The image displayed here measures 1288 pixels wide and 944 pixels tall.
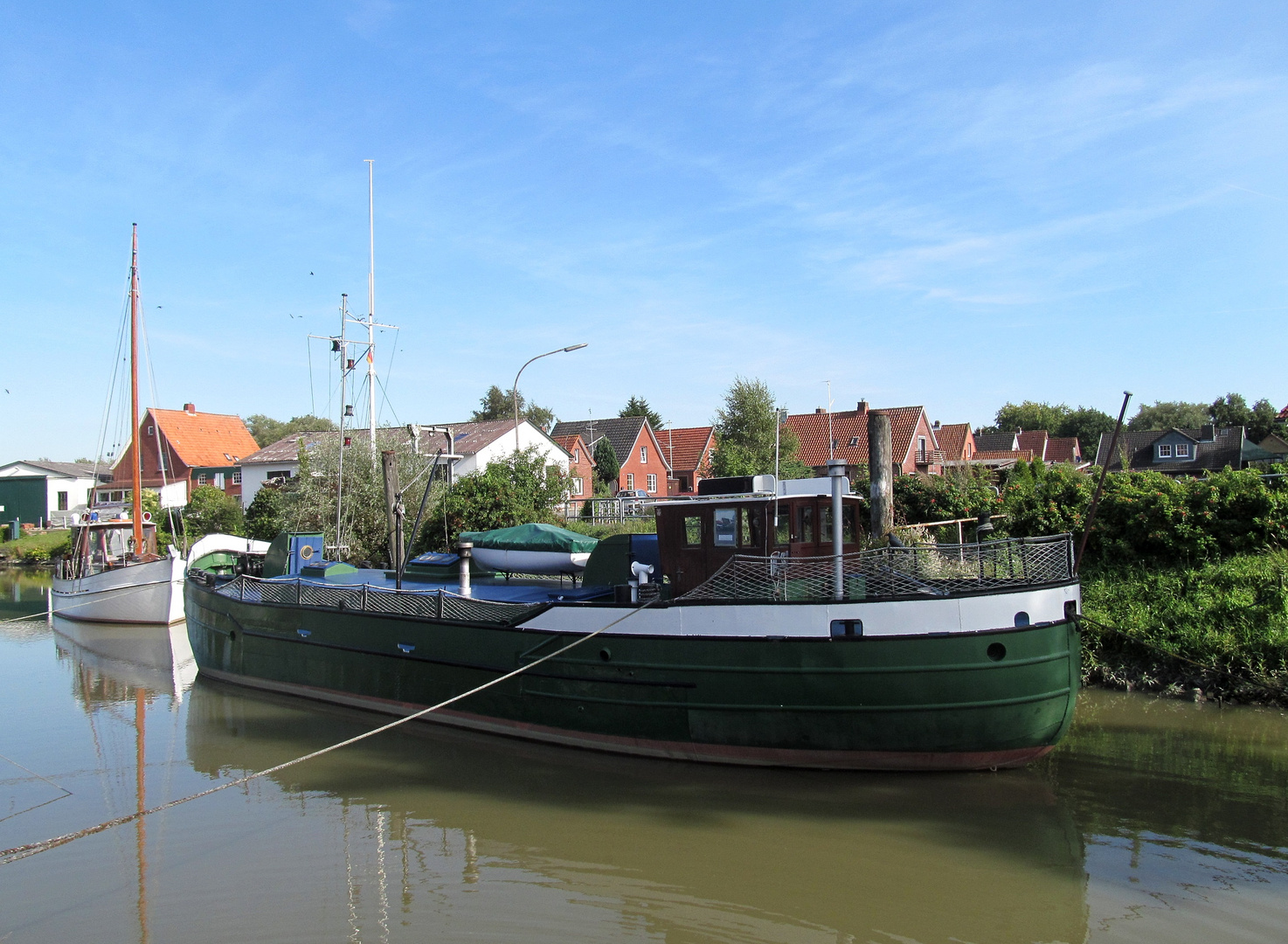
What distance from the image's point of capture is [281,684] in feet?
43.1

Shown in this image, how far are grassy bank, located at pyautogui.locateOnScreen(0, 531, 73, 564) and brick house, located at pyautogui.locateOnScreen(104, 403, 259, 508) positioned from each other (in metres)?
3.77

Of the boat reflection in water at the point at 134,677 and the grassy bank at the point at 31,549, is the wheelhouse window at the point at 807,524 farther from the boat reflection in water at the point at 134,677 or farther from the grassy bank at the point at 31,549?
the grassy bank at the point at 31,549

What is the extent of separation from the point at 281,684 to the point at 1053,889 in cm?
1095

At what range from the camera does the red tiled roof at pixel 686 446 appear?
4931cm

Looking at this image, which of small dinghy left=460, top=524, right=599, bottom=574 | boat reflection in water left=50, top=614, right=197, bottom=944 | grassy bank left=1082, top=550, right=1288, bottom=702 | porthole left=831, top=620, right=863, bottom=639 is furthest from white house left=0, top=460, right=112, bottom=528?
grassy bank left=1082, top=550, right=1288, bottom=702

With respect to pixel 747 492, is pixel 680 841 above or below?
below

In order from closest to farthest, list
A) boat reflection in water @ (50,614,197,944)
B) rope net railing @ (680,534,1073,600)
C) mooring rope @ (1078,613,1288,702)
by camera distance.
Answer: rope net railing @ (680,534,1073,600)
boat reflection in water @ (50,614,197,944)
mooring rope @ (1078,613,1288,702)

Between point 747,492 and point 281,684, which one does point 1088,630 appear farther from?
point 281,684

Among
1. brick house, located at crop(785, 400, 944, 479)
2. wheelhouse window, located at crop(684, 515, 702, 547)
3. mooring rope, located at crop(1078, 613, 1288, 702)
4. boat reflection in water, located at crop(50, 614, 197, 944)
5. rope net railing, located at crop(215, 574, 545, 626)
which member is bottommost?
boat reflection in water, located at crop(50, 614, 197, 944)

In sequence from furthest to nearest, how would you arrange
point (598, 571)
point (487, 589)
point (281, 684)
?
point (281, 684)
point (487, 589)
point (598, 571)

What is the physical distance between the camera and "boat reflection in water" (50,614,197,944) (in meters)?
8.52

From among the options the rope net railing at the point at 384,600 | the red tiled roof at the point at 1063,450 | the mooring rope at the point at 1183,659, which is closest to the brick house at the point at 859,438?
the red tiled roof at the point at 1063,450

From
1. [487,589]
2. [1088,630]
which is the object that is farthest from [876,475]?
[487,589]

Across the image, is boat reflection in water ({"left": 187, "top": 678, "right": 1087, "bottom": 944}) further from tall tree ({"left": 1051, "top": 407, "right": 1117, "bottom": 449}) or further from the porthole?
tall tree ({"left": 1051, "top": 407, "right": 1117, "bottom": 449})
